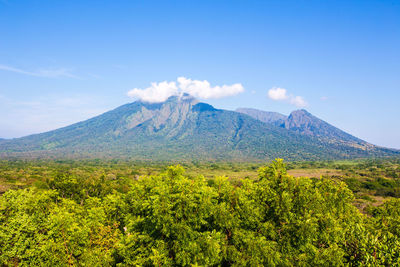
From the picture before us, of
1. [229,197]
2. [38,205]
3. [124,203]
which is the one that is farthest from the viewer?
[38,205]

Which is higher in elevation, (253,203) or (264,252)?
(253,203)

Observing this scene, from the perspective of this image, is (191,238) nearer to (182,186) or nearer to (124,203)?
(182,186)

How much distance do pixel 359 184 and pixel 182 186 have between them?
4341 inches

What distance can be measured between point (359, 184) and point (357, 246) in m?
101

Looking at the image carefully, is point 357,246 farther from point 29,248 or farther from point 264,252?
point 29,248

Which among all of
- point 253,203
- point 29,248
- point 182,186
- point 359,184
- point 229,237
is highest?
point 182,186

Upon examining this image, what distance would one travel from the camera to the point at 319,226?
83.7 feet

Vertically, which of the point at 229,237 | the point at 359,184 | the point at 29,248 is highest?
the point at 229,237

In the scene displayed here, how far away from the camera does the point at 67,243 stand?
2678 cm

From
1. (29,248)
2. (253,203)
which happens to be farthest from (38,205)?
(253,203)

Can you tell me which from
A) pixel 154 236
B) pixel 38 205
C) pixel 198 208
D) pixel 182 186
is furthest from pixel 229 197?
pixel 38 205

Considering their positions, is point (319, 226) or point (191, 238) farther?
point (319, 226)

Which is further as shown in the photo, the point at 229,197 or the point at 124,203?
the point at 124,203

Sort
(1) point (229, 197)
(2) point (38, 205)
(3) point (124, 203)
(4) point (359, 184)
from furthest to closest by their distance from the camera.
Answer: (4) point (359, 184)
(2) point (38, 205)
(3) point (124, 203)
(1) point (229, 197)
